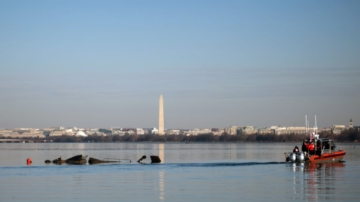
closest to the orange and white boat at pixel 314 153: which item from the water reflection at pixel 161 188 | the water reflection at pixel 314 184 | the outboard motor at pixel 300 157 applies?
the outboard motor at pixel 300 157

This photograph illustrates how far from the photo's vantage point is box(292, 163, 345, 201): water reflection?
3162 centimetres

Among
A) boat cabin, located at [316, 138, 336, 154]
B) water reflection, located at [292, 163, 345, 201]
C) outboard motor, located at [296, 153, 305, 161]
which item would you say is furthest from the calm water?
boat cabin, located at [316, 138, 336, 154]

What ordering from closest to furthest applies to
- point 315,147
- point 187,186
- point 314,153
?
1. point 187,186
2. point 315,147
3. point 314,153

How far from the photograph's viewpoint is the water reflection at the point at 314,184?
1245 inches

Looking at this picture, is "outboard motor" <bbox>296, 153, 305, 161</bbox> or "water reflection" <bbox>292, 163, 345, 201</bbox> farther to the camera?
"outboard motor" <bbox>296, 153, 305, 161</bbox>

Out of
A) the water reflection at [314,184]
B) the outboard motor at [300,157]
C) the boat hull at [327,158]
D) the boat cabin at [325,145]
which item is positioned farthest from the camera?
the boat cabin at [325,145]

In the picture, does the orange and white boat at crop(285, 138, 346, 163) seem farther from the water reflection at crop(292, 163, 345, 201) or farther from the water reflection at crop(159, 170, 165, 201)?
the water reflection at crop(159, 170, 165, 201)

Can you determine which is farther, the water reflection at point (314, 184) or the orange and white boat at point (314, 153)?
the orange and white boat at point (314, 153)

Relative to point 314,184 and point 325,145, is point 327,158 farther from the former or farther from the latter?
point 314,184

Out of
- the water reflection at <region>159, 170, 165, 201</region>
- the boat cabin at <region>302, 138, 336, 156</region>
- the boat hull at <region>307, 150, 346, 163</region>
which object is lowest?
the water reflection at <region>159, 170, 165, 201</region>

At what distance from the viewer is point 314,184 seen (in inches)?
1492

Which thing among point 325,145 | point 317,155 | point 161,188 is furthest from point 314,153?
point 161,188

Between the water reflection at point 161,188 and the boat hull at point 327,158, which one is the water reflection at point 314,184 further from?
the boat hull at point 327,158

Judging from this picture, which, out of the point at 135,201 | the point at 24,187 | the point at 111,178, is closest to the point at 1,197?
the point at 24,187
